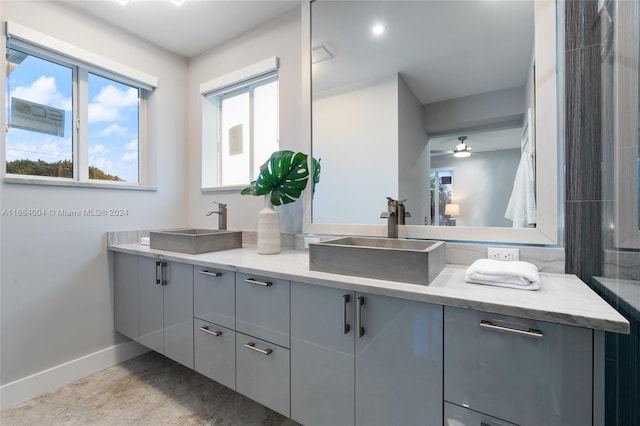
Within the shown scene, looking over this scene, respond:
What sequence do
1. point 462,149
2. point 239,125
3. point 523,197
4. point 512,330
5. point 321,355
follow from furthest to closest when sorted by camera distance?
1. point 239,125
2. point 462,149
3. point 523,197
4. point 321,355
5. point 512,330

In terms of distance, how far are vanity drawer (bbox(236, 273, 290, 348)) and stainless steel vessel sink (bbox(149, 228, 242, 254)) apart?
1.60 ft

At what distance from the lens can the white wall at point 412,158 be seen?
1.56 meters

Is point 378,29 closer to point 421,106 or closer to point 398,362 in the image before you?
point 421,106

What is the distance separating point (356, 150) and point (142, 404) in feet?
6.70

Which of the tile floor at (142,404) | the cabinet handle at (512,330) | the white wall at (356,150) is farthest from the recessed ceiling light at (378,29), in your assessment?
the tile floor at (142,404)

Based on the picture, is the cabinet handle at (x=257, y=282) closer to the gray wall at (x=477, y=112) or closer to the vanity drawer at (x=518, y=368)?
the vanity drawer at (x=518, y=368)

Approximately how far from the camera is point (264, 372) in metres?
1.38

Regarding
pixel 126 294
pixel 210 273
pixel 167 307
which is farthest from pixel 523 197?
pixel 126 294

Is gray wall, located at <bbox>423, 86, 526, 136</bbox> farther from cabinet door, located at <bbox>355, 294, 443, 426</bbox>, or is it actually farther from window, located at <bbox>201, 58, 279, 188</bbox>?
window, located at <bbox>201, 58, 279, 188</bbox>

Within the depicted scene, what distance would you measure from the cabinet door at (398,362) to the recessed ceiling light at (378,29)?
1523mm

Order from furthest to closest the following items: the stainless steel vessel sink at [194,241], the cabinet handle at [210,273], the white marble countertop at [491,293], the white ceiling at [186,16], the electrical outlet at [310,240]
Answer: the white ceiling at [186,16], the electrical outlet at [310,240], the stainless steel vessel sink at [194,241], the cabinet handle at [210,273], the white marble countertop at [491,293]

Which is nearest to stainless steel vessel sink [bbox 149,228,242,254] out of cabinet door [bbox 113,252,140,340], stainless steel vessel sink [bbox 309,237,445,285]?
cabinet door [bbox 113,252,140,340]

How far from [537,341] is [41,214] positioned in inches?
105

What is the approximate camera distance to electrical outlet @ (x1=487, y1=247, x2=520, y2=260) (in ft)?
4.33
